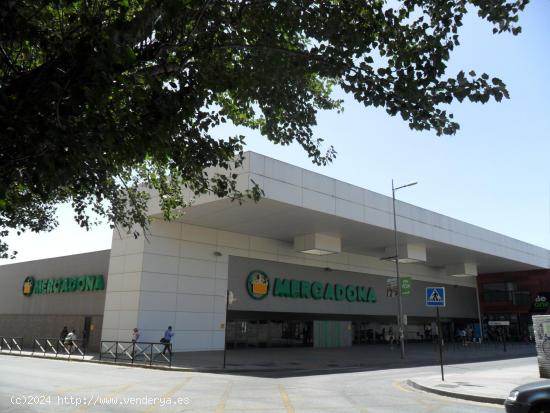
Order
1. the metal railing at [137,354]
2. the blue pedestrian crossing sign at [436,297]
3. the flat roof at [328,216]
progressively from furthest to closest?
the flat roof at [328,216] → the metal railing at [137,354] → the blue pedestrian crossing sign at [436,297]

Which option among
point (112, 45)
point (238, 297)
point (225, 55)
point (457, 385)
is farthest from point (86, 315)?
point (112, 45)

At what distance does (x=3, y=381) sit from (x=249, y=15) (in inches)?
452

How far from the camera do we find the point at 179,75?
791cm

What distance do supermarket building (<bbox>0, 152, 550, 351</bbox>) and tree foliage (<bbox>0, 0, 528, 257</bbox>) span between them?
12503 millimetres

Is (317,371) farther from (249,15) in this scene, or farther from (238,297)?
(249,15)

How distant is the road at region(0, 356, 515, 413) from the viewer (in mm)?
9711

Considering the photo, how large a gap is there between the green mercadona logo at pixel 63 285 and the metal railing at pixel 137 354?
4.52m

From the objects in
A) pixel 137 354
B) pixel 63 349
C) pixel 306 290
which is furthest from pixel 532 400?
pixel 306 290

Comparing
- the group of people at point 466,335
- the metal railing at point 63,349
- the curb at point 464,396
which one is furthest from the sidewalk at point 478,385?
the group of people at point 466,335

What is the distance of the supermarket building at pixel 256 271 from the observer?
2483 centimetres

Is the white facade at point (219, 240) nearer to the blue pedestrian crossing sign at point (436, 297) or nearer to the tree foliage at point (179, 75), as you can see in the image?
the blue pedestrian crossing sign at point (436, 297)

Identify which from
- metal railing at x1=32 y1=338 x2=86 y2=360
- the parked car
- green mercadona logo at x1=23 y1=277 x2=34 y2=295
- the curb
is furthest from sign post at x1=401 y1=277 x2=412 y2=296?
green mercadona logo at x1=23 y1=277 x2=34 y2=295

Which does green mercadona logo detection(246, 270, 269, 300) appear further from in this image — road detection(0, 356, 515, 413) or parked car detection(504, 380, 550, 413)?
parked car detection(504, 380, 550, 413)

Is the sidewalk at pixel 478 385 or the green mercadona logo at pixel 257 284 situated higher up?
the green mercadona logo at pixel 257 284
